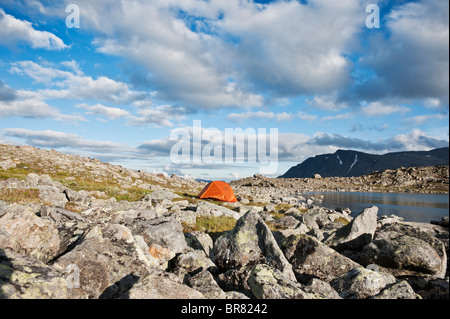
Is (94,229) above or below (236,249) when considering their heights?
above

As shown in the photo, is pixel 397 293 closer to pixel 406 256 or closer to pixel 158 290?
pixel 406 256

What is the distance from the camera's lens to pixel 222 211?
29500 mm

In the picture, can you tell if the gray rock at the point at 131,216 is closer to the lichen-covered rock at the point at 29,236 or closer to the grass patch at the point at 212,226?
the grass patch at the point at 212,226

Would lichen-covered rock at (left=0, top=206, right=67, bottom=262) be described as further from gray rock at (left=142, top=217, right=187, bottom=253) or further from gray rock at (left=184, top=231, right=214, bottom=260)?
gray rock at (left=184, top=231, right=214, bottom=260)

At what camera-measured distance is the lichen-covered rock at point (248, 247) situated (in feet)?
43.2

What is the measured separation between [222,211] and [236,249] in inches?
627

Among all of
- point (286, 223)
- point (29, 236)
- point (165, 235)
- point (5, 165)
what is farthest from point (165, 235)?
point (5, 165)

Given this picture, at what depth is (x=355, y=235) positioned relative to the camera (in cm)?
1842

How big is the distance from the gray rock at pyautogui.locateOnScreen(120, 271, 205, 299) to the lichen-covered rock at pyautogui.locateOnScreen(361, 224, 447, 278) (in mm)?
11601

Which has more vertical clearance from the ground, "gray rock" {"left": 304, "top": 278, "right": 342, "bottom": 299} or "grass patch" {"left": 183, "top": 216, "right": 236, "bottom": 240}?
"gray rock" {"left": 304, "top": 278, "right": 342, "bottom": 299}

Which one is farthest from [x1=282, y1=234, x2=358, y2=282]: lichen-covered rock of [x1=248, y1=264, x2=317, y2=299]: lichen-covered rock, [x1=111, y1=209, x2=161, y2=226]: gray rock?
[x1=111, y1=209, x2=161, y2=226]: gray rock

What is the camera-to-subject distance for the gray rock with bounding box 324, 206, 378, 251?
1817 centimetres
